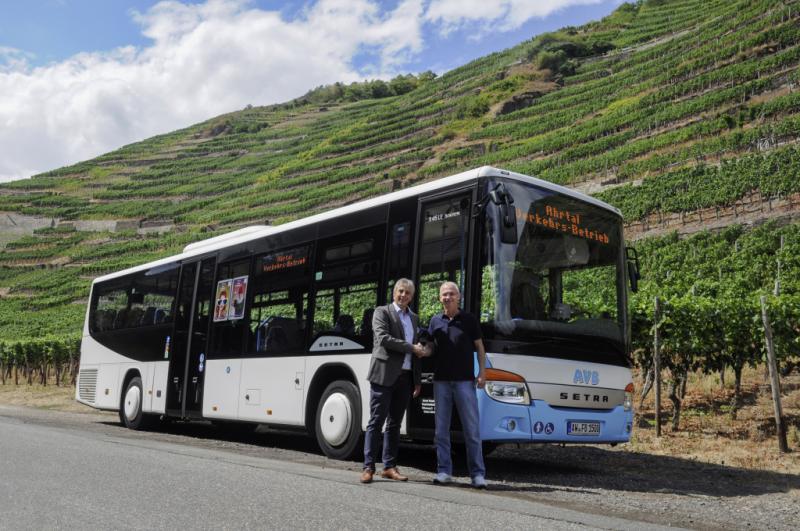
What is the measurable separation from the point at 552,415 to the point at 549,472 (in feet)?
4.73

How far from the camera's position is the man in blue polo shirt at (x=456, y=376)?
6.54 m

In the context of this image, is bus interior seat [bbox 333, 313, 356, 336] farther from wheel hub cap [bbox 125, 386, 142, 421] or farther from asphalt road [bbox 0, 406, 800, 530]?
wheel hub cap [bbox 125, 386, 142, 421]

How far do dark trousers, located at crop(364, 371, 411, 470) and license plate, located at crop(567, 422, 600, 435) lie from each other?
67.1 inches

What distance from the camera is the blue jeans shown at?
6543 millimetres

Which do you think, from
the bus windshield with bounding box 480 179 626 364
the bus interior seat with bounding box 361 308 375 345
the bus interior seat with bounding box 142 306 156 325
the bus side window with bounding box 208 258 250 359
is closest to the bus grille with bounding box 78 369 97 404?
the bus interior seat with bounding box 142 306 156 325

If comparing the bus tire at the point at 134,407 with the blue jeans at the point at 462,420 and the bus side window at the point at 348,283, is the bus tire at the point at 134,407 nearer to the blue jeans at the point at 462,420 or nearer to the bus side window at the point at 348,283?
the bus side window at the point at 348,283

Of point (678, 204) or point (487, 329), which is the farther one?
point (678, 204)

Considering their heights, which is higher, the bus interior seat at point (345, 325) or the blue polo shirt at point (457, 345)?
the bus interior seat at point (345, 325)

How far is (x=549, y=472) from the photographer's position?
823 centimetres

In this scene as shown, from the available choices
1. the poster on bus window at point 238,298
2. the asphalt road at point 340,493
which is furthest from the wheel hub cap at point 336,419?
the poster on bus window at point 238,298

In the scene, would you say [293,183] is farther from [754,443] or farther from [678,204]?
[754,443]

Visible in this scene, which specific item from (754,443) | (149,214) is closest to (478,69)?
(149,214)

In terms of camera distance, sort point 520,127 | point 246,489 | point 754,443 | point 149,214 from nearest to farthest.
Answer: point 246,489 → point 754,443 → point 520,127 → point 149,214

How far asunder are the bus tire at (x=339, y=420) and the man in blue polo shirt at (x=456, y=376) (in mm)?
1723
